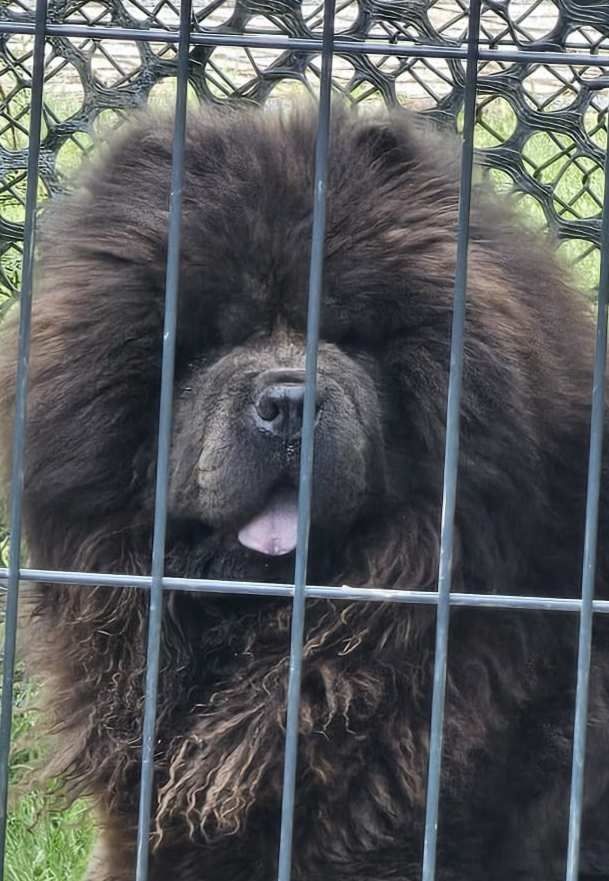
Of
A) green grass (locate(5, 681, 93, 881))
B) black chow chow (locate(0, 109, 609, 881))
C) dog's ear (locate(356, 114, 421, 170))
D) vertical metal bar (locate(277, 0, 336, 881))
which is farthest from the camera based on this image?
green grass (locate(5, 681, 93, 881))

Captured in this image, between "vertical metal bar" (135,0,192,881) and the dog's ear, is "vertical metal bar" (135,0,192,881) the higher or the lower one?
the lower one

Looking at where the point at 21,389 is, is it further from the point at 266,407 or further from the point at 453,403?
the point at 266,407

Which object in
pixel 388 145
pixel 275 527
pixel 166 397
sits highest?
pixel 388 145

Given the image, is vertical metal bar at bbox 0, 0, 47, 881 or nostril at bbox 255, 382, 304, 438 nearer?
vertical metal bar at bbox 0, 0, 47, 881

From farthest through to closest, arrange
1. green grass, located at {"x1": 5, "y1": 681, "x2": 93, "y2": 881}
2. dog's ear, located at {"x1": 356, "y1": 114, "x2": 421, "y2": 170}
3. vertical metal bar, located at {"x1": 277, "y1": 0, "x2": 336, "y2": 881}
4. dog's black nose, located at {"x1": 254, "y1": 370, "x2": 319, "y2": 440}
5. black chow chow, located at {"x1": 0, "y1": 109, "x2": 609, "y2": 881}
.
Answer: green grass, located at {"x1": 5, "y1": 681, "x2": 93, "y2": 881}
dog's ear, located at {"x1": 356, "y1": 114, "x2": 421, "y2": 170}
black chow chow, located at {"x1": 0, "y1": 109, "x2": 609, "y2": 881}
dog's black nose, located at {"x1": 254, "y1": 370, "x2": 319, "y2": 440}
vertical metal bar, located at {"x1": 277, "y1": 0, "x2": 336, "y2": 881}

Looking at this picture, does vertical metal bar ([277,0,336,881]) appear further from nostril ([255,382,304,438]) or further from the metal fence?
nostril ([255,382,304,438])

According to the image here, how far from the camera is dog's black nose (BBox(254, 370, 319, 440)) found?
88.2 inches

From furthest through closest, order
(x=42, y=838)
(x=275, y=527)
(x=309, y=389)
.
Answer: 1. (x=42, y=838)
2. (x=275, y=527)
3. (x=309, y=389)

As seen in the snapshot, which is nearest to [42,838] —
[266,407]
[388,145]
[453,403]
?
[266,407]

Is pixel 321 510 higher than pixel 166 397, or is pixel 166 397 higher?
pixel 166 397

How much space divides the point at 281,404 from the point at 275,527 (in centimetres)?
25

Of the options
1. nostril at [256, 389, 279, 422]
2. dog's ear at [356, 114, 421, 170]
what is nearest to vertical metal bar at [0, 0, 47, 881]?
nostril at [256, 389, 279, 422]

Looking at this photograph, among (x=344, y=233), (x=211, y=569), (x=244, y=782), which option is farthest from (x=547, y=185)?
(x=244, y=782)

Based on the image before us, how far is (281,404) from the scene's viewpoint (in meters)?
2.25
